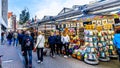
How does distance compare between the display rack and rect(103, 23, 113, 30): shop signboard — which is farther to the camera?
rect(103, 23, 113, 30): shop signboard

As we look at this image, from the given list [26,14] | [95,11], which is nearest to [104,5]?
[95,11]

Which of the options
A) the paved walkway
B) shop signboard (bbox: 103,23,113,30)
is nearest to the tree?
the paved walkway

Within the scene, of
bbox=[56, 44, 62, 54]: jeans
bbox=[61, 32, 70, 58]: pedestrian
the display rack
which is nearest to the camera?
the display rack

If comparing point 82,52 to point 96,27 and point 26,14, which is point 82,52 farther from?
point 26,14

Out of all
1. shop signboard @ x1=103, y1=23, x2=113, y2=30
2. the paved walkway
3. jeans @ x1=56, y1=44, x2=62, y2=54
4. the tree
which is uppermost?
the tree

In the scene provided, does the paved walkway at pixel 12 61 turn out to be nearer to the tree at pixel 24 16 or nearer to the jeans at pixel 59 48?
the jeans at pixel 59 48

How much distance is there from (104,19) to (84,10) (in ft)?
5.04

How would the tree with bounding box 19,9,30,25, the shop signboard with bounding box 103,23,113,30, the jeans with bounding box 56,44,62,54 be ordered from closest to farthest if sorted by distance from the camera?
the shop signboard with bounding box 103,23,113,30, the jeans with bounding box 56,44,62,54, the tree with bounding box 19,9,30,25

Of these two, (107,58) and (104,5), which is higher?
(104,5)

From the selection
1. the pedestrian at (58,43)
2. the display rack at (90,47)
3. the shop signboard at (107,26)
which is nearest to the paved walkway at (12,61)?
the pedestrian at (58,43)

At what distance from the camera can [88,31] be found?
1194cm

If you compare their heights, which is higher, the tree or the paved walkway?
the tree

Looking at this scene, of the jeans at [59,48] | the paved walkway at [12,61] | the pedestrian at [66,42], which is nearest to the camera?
the paved walkway at [12,61]

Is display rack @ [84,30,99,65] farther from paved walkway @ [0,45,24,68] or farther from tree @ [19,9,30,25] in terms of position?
tree @ [19,9,30,25]
